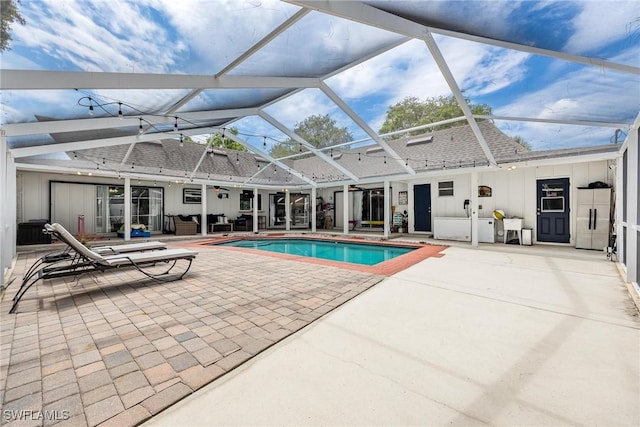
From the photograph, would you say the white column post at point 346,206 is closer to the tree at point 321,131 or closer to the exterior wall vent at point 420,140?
the tree at point 321,131

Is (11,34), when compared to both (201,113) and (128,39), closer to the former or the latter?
(128,39)

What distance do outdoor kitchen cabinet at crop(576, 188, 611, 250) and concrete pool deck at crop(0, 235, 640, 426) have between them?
475cm

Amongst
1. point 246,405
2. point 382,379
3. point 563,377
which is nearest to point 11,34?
point 246,405

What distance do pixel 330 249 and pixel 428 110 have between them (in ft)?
20.8

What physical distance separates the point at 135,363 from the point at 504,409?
8.62 feet

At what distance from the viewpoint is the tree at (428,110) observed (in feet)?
22.6

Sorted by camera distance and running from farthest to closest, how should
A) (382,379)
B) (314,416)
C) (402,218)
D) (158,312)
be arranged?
1. (402,218)
2. (158,312)
3. (382,379)
4. (314,416)

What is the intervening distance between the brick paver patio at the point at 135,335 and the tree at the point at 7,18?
2.92 metres

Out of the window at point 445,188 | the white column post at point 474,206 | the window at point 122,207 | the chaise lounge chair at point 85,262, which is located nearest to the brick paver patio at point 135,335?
the chaise lounge chair at point 85,262

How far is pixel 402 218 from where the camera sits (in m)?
12.4

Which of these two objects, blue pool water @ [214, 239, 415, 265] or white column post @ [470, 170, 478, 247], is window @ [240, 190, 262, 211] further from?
white column post @ [470, 170, 478, 247]

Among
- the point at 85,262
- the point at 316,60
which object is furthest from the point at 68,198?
the point at 316,60

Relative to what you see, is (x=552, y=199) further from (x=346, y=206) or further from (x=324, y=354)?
(x=324, y=354)

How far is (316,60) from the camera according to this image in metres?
4.73
